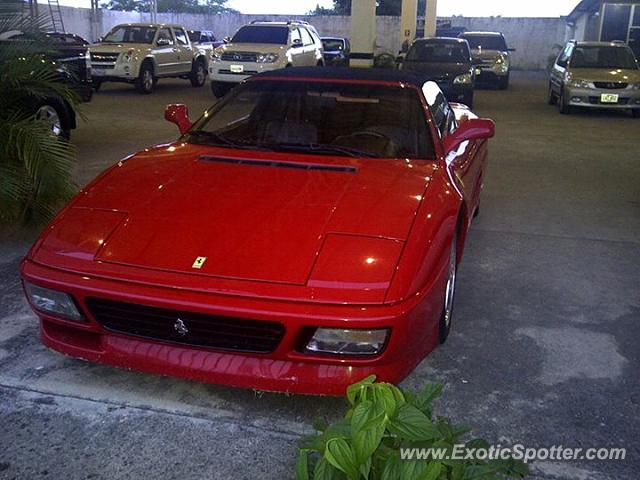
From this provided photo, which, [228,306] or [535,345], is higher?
[228,306]

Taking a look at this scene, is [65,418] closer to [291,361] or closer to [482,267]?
[291,361]

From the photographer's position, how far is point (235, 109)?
4.41 m

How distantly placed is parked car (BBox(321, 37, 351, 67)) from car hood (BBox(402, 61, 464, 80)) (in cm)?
676

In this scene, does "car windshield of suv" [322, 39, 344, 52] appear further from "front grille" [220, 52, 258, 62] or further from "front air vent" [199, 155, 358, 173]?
"front air vent" [199, 155, 358, 173]

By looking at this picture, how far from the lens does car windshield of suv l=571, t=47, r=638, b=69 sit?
1463 cm

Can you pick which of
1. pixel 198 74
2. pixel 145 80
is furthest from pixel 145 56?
pixel 198 74

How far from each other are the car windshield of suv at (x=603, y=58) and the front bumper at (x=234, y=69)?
657cm

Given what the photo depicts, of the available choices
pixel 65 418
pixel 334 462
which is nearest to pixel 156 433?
pixel 65 418

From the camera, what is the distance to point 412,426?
1.87 meters

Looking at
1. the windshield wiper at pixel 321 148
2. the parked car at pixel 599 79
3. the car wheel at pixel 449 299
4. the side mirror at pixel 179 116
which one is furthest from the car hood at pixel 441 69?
the car wheel at pixel 449 299

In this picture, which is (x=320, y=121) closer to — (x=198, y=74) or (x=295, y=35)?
(x=295, y=35)

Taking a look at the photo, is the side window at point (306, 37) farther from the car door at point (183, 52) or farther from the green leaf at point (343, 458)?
the green leaf at point (343, 458)

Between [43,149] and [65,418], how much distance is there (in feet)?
8.85

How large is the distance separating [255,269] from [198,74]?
17.7 m
